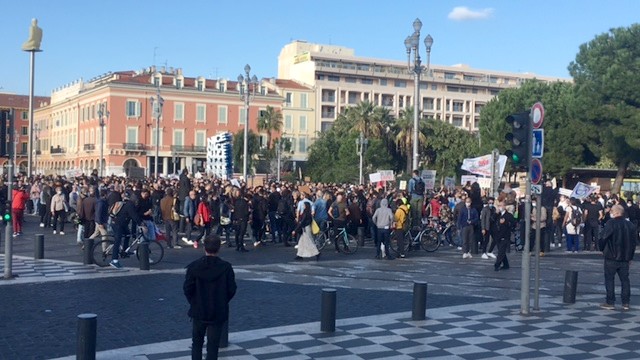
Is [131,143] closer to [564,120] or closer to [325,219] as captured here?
[564,120]

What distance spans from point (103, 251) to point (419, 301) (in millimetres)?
8278

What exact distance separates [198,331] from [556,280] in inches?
423

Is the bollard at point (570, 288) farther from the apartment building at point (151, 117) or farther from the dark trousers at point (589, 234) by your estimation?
the apartment building at point (151, 117)

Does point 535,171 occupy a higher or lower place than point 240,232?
higher

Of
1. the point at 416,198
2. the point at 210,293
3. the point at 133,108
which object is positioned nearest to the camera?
the point at 210,293

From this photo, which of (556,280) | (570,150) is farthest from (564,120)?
(556,280)

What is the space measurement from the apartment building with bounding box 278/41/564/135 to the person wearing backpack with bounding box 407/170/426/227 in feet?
210

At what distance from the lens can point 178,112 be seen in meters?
81.0

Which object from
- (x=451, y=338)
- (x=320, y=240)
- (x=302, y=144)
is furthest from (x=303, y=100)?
(x=451, y=338)

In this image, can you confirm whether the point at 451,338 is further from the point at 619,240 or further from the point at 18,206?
the point at 18,206

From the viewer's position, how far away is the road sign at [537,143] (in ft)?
39.7

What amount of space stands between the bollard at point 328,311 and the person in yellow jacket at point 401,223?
9.55 m

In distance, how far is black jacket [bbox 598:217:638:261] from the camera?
1225 centimetres

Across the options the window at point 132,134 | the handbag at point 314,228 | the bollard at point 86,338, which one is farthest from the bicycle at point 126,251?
the window at point 132,134
